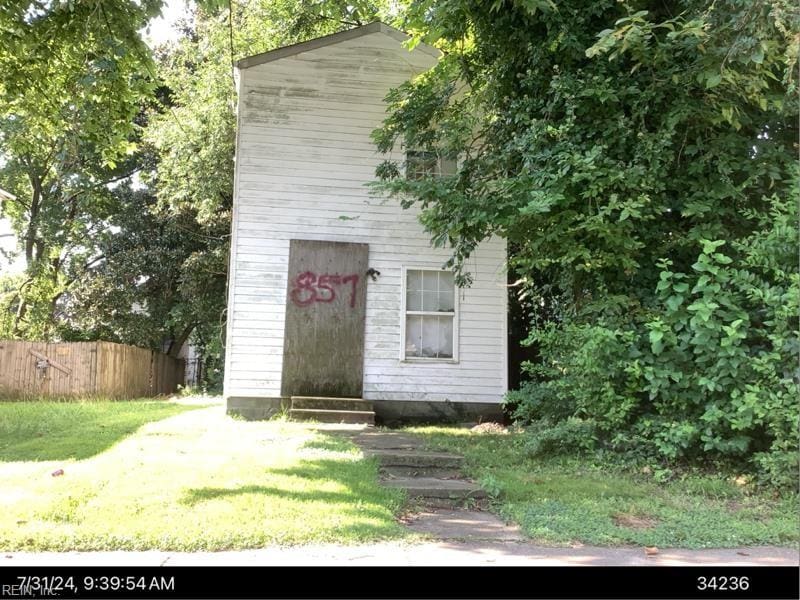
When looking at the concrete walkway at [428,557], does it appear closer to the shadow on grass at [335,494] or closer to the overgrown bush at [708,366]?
the shadow on grass at [335,494]

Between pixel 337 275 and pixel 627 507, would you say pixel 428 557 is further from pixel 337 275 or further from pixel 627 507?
pixel 337 275

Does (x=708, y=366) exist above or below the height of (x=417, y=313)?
below

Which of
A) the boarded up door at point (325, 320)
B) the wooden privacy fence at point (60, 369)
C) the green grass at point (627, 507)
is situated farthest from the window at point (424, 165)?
the wooden privacy fence at point (60, 369)

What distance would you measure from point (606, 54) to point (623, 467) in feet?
15.1

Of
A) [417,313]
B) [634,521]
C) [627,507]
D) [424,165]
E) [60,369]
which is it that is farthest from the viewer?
[60,369]

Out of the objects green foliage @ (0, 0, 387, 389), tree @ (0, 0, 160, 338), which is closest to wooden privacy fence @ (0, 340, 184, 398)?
green foliage @ (0, 0, 387, 389)

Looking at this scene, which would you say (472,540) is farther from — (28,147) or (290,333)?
(28,147)

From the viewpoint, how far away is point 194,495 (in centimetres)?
514

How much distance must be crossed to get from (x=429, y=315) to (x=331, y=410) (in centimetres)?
246

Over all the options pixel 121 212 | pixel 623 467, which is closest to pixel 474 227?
pixel 623 467

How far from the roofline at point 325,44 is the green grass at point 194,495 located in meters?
6.90

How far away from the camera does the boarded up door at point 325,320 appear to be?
35.8 ft

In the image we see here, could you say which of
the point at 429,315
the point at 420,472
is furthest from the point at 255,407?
the point at 420,472

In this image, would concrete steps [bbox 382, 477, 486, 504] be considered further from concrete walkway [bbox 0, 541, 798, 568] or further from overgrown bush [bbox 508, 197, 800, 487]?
overgrown bush [bbox 508, 197, 800, 487]
